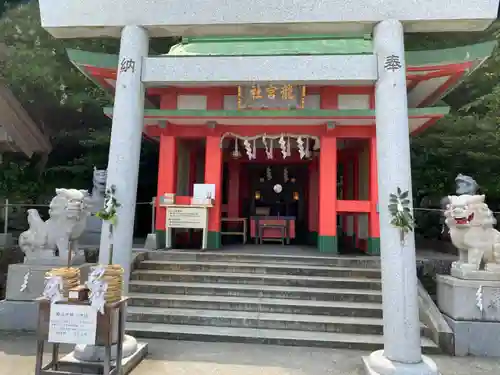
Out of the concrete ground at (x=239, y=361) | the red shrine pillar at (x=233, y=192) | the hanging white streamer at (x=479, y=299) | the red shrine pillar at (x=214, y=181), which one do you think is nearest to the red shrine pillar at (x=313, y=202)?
the red shrine pillar at (x=233, y=192)

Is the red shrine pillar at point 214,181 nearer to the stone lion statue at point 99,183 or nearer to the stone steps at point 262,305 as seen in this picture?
the stone steps at point 262,305

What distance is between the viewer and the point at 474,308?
517 centimetres

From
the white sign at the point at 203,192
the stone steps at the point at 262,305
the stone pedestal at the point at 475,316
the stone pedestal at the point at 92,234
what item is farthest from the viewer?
the stone pedestal at the point at 92,234

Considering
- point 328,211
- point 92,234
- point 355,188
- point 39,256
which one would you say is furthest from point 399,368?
point 92,234

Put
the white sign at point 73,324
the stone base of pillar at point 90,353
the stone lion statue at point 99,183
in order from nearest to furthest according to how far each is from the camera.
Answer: the white sign at point 73,324 → the stone base of pillar at point 90,353 → the stone lion statue at point 99,183

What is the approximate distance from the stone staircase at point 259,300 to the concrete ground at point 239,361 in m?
0.22

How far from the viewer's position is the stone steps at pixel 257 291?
20.0ft

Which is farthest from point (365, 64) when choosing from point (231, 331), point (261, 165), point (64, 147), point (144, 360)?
point (64, 147)

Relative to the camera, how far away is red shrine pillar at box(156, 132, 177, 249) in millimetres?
8711

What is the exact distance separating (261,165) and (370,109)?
5259mm

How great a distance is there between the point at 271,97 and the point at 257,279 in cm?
406

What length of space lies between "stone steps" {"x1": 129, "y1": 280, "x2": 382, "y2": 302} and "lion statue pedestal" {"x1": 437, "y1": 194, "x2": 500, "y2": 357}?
3.90ft

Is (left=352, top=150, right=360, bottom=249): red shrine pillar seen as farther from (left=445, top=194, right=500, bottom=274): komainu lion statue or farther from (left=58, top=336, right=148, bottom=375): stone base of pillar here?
(left=58, top=336, right=148, bottom=375): stone base of pillar

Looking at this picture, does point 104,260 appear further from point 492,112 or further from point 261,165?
point 492,112
